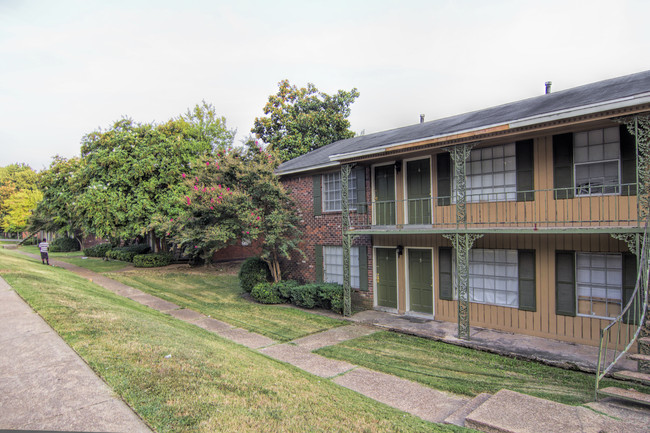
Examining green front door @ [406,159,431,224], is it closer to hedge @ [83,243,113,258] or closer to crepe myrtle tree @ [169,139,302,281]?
crepe myrtle tree @ [169,139,302,281]

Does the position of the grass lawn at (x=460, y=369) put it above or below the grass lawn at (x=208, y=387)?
below

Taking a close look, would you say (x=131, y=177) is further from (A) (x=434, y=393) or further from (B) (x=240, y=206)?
(A) (x=434, y=393)

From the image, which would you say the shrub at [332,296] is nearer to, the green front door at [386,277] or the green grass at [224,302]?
the green grass at [224,302]

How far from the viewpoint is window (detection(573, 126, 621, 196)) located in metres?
8.09

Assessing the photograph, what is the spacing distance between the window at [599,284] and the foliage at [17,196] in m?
46.2

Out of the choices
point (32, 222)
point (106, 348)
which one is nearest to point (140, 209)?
point (106, 348)

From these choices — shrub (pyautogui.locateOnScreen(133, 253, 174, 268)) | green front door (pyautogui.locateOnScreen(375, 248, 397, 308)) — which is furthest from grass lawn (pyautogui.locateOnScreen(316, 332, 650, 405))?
shrub (pyautogui.locateOnScreen(133, 253, 174, 268))

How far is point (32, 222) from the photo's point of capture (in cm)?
3912

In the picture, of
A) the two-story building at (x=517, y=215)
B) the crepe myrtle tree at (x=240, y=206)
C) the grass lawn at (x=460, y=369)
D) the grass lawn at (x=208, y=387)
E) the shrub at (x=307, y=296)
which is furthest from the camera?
the crepe myrtle tree at (x=240, y=206)

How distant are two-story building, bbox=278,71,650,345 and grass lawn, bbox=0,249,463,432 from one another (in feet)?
16.3

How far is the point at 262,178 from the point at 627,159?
10.1 m

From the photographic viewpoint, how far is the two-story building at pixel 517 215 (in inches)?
312

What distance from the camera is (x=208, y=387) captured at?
15.7ft

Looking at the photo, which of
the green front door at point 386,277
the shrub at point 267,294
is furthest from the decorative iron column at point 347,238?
the shrub at point 267,294
